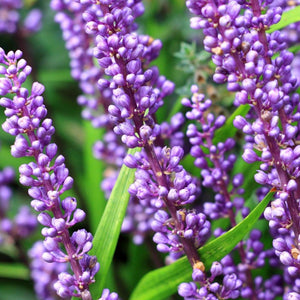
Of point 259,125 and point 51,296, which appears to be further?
point 51,296

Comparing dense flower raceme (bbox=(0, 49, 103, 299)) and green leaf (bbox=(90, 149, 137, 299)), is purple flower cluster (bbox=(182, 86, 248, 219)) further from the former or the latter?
dense flower raceme (bbox=(0, 49, 103, 299))

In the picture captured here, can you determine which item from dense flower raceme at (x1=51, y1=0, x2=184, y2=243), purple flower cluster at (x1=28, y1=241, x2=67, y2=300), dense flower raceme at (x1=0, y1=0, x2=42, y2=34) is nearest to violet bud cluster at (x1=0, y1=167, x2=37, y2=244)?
purple flower cluster at (x1=28, y1=241, x2=67, y2=300)

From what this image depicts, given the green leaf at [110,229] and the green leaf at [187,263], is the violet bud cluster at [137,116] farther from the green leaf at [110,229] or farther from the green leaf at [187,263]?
the green leaf at [110,229]

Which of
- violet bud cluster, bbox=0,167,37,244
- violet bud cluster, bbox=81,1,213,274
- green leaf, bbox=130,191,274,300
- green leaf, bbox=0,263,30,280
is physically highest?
violet bud cluster, bbox=81,1,213,274

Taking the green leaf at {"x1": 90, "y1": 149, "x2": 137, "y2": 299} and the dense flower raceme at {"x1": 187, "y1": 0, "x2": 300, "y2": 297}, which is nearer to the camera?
the dense flower raceme at {"x1": 187, "y1": 0, "x2": 300, "y2": 297}

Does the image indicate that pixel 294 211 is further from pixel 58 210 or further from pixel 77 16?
pixel 77 16

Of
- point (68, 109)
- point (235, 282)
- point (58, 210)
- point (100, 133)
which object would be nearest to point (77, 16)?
point (100, 133)
